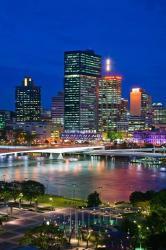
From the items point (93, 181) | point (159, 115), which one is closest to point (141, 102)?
point (159, 115)

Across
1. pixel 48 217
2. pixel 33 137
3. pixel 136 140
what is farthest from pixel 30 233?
pixel 136 140

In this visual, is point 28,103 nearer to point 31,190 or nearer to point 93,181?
point 93,181

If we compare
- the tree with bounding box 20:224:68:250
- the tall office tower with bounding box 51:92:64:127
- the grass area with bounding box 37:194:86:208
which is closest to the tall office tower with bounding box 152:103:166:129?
the tall office tower with bounding box 51:92:64:127

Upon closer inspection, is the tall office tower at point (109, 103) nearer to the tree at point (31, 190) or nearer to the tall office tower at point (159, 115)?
the tall office tower at point (159, 115)

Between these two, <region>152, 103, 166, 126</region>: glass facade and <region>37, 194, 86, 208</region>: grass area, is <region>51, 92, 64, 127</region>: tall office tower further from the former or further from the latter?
<region>37, 194, 86, 208</region>: grass area

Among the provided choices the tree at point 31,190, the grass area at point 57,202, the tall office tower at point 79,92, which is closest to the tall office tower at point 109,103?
the tall office tower at point 79,92
